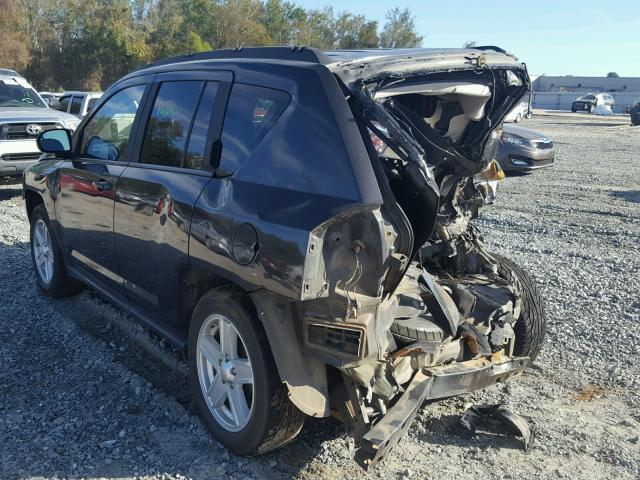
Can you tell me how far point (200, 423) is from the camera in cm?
358

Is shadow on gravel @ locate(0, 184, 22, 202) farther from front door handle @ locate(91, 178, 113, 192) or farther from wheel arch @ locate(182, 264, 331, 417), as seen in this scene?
wheel arch @ locate(182, 264, 331, 417)

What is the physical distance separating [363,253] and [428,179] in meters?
0.46

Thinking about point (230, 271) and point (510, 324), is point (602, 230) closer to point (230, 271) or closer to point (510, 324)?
point (510, 324)

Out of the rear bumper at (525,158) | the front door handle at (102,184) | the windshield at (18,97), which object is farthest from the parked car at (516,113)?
the windshield at (18,97)

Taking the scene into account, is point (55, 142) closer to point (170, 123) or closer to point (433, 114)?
point (170, 123)

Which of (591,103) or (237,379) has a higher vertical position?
(591,103)

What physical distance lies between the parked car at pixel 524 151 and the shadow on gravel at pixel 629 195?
6.27ft

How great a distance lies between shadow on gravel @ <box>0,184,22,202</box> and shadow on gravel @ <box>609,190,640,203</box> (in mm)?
11196

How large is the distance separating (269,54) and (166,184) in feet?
3.21

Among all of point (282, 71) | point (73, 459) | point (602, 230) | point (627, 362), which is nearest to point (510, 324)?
point (627, 362)

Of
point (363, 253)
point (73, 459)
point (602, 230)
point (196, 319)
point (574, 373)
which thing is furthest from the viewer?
point (602, 230)

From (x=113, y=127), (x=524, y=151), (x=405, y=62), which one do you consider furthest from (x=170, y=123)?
(x=524, y=151)

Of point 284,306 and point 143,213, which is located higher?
point 143,213

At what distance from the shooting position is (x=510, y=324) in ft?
12.8
